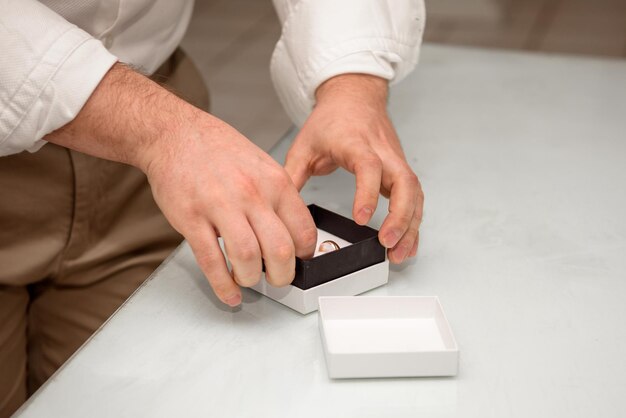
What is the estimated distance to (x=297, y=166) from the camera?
3.22 feet

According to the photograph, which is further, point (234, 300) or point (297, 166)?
point (297, 166)

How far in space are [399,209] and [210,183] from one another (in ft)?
0.69

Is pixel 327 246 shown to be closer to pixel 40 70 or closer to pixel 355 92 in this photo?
pixel 355 92

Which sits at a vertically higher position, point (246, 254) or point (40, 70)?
point (40, 70)

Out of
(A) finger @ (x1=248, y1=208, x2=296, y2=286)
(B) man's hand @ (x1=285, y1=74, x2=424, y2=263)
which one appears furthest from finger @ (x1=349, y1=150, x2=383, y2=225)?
(A) finger @ (x1=248, y1=208, x2=296, y2=286)

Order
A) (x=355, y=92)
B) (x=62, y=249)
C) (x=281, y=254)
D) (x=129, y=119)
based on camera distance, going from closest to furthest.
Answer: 1. (x=281, y=254)
2. (x=129, y=119)
3. (x=355, y=92)
4. (x=62, y=249)

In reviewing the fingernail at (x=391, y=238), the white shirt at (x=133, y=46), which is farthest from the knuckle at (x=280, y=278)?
the white shirt at (x=133, y=46)

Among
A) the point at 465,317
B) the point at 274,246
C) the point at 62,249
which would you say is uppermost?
the point at 274,246

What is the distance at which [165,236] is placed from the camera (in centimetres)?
130

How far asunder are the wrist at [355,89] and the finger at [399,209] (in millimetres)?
165

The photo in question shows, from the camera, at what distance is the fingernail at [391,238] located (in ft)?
2.77

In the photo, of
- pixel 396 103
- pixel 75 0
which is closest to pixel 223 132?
pixel 75 0

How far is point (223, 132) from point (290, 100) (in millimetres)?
350

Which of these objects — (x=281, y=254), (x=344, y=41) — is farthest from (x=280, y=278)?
(x=344, y=41)
